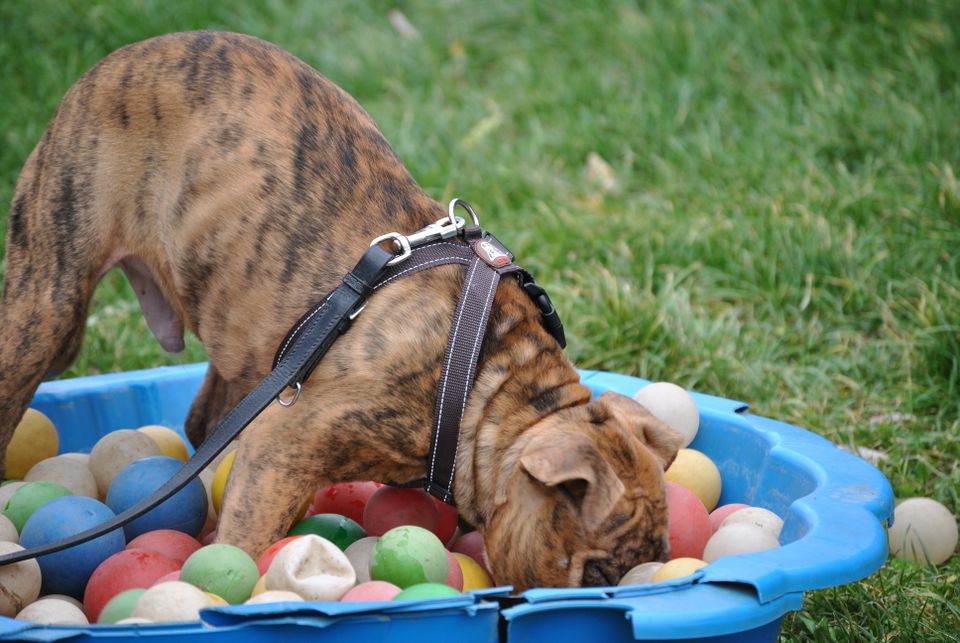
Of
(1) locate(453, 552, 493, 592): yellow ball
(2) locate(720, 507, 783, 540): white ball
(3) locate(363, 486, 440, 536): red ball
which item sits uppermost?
(3) locate(363, 486, 440, 536): red ball

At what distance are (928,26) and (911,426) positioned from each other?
379 centimetres

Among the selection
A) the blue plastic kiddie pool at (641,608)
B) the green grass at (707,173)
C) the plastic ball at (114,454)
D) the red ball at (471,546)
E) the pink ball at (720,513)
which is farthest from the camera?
the green grass at (707,173)

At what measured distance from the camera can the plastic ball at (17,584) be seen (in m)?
3.20

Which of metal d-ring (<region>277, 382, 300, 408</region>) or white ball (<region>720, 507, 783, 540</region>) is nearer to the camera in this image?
metal d-ring (<region>277, 382, 300, 408</region>)

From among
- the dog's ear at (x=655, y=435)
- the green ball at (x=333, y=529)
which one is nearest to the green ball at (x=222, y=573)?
the green ball at (x=333, y=529)

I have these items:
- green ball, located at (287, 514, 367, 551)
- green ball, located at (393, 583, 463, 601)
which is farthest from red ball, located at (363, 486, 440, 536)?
green ball, located at (393, 583, 463, 601)

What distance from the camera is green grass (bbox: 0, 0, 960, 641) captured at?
16.4 feet

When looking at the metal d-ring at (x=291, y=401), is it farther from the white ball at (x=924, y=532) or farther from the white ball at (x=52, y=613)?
the white ball at (x=924, y=532)

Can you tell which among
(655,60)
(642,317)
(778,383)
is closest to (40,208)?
(642,317)

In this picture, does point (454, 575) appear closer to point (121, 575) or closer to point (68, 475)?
point (121, 575)

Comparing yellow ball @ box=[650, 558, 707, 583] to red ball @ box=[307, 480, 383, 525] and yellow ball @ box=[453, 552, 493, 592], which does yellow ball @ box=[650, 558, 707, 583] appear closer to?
yellow ball @ box=[453, 552, 493, 592]

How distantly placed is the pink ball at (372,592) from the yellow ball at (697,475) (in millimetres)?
1362

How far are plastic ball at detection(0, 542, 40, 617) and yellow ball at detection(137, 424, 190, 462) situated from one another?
41.7 inches

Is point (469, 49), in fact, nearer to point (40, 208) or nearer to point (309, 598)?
point (40, 208)
